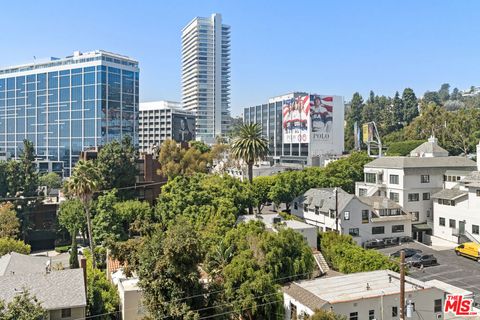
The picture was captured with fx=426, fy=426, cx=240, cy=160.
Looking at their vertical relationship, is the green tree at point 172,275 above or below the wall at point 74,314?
above

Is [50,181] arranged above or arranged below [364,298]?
above

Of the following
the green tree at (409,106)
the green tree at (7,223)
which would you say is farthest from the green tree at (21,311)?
the green tree at (409,106)

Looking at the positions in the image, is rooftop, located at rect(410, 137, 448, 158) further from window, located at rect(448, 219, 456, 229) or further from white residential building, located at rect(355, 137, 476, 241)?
window, located at rect(448, 219, 456, 229)

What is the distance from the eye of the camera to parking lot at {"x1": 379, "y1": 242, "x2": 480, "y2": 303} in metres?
39.7

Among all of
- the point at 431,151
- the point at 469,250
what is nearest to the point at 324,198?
the point at 469,250

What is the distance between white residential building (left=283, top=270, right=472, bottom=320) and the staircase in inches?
379

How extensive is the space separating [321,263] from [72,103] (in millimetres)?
142454

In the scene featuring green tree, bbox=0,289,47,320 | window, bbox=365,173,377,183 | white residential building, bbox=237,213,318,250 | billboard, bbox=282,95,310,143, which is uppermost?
billboard, bbox=282,95,310,143

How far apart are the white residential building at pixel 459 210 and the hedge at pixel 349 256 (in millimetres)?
18995

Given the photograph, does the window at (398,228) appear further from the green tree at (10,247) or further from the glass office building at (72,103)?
the glass office building at (72,103)

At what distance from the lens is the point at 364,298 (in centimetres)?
2908

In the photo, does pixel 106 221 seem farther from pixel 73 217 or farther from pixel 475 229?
pixel 475 229

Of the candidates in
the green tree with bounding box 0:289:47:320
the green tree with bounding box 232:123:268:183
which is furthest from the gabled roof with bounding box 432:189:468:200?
the green tree with bounding box 0:289:47:320

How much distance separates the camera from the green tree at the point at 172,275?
26.2m
